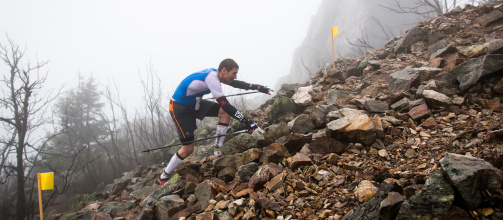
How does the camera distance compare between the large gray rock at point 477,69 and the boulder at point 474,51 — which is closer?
the large gray rock at point 477,69

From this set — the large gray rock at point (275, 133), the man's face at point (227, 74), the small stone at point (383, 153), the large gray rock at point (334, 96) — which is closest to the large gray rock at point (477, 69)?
the large gray rock at point (334, 96)

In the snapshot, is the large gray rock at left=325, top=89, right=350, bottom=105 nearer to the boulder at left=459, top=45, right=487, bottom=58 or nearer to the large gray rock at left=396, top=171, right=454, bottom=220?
the boulder at left=459, top=45, right=487, bottom=58

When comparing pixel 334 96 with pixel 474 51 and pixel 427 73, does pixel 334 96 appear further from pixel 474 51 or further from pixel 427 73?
pixel 474 51

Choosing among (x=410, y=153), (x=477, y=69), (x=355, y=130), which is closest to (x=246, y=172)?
(x=355, y=130)

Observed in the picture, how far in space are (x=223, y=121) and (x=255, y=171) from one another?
1.86 metres

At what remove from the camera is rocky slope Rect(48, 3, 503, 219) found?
4.32ft

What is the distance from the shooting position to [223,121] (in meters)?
4.28

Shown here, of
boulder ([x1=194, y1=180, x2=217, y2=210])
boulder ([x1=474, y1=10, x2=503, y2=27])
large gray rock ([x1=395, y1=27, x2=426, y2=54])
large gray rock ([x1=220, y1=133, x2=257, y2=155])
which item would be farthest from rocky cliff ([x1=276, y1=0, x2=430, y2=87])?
boulder ([x1=194, y1=180, x2=217, y2=210])

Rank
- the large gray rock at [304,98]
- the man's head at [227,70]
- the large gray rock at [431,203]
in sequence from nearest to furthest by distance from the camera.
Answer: the large gray rock at [431,203] < the man's head at [227,70] < the large gray rock at [304,98]

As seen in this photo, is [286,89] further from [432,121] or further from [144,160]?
[144,160]

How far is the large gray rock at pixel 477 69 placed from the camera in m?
2.72

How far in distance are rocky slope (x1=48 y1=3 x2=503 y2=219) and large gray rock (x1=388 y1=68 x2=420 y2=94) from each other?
0.6 inches

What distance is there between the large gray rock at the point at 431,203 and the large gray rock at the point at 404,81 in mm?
2655

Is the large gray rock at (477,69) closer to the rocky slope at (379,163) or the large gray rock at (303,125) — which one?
the rocky slope at (379,163)
